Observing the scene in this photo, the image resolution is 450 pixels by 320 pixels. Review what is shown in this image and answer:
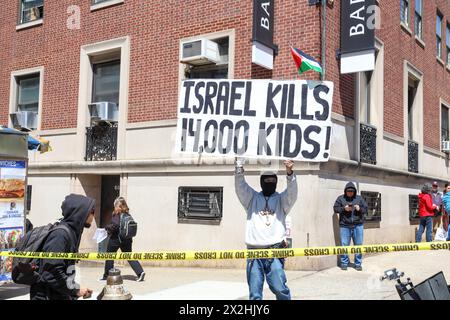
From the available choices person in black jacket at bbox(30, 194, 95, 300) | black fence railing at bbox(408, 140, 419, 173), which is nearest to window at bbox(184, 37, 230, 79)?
black fence railing at bbox(408, 140, 419, 173)

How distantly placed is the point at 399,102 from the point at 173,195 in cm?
721

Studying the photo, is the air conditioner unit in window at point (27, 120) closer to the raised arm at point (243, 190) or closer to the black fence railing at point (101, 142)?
the black fence railing at point (101, 142)

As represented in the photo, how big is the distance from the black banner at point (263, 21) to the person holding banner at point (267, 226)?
5.35 m

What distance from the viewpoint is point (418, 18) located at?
54.9 feet

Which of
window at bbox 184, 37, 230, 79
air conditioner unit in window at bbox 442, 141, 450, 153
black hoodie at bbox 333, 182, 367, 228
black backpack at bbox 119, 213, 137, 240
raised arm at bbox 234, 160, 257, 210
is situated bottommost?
black backpack at bbox 119, 213, 137, 240

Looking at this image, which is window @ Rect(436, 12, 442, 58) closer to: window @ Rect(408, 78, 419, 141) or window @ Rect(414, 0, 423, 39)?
window @ Rect(414, 0, 423, 39)

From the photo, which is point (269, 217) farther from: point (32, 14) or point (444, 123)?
point (444, 123)

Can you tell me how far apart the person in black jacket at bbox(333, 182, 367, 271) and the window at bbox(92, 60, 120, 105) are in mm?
6647

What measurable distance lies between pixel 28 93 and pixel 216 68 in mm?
6765

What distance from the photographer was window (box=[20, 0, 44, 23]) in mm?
15531


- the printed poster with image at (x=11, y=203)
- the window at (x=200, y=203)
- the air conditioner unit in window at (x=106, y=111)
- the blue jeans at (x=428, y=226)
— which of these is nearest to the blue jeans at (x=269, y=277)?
the printed poster with image at (x=11, y=203)

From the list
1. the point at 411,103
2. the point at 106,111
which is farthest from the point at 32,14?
the point at 411,103

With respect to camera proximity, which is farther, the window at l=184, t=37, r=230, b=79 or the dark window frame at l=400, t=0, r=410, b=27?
the dark window frame at l=400, t=0, r=410, b=27
